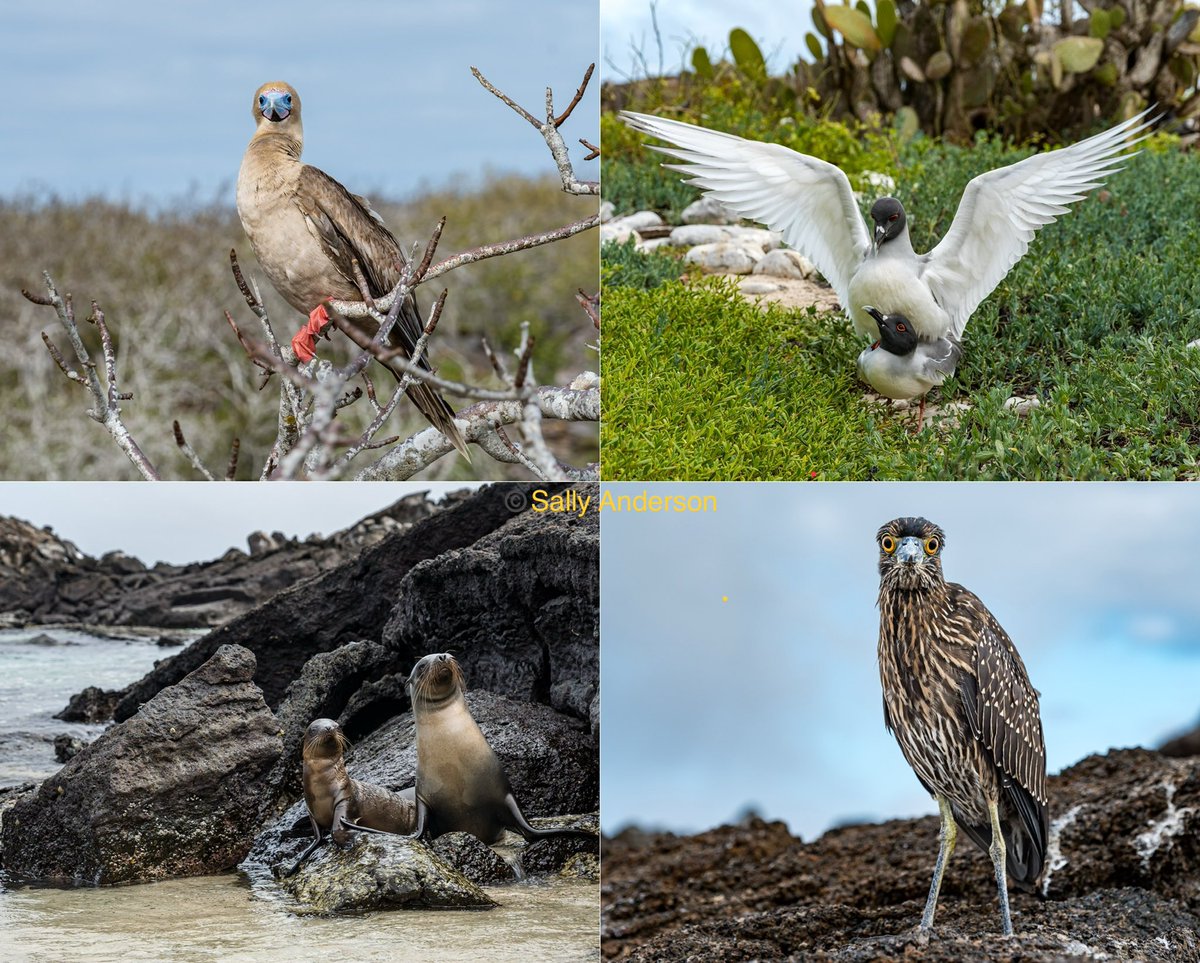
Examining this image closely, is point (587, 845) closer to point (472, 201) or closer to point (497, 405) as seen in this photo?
point (497, 405)

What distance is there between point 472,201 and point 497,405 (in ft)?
21.1

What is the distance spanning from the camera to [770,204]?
150 inches

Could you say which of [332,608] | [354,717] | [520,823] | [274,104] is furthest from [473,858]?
[274,104]

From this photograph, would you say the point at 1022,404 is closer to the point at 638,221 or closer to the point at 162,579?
the point at 638,221

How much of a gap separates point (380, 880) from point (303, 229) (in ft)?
6.34

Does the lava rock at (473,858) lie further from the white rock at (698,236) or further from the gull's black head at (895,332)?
the white rock at (698,236)

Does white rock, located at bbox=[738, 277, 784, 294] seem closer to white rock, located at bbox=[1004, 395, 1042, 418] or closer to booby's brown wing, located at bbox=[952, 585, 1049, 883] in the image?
white rock, located at bbox=[1004, 395, 1042, 418]

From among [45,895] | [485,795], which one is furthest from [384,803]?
[45,895]

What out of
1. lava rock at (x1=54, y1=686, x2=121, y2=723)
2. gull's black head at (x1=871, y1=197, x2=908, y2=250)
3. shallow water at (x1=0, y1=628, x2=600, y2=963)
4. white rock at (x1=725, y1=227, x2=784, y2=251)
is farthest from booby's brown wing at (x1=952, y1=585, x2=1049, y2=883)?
lava rock at (x1=54, y1=686, x2=121, y2=723)

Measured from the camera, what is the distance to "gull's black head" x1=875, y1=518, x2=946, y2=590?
11.2ft

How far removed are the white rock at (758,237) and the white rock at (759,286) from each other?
39 cm

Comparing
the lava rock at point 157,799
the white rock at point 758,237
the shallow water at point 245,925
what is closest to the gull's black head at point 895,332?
the white rock at point 758,237

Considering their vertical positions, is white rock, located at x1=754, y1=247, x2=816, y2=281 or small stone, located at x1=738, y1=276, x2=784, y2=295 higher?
white rock, located at x1=754, y1=247, x2=816, y2=281

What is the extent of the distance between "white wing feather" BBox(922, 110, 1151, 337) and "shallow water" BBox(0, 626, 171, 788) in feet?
9.15
